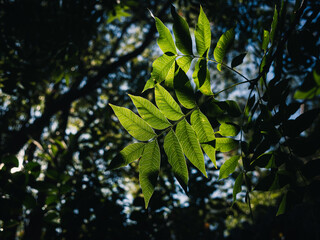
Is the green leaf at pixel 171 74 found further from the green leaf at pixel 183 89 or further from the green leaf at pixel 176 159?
the green leaf at pixel 176 159

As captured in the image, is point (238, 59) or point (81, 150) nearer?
point (238, 59)

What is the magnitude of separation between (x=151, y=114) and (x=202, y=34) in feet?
1.48

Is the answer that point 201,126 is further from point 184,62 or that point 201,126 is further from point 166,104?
point 184,62

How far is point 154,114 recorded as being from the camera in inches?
38.9

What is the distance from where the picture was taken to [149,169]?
92 centimetres

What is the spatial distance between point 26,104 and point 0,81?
3.14 m

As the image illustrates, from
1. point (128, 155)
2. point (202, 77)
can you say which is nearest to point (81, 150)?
point (128, 155)

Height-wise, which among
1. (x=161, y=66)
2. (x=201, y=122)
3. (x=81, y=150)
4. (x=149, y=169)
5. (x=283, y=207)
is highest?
(x=81, y=150)

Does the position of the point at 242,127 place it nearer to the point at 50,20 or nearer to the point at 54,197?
the point at 54,197

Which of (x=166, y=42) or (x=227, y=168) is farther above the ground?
(x=166, y=42)

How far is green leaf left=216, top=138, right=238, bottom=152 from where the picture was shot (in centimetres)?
106

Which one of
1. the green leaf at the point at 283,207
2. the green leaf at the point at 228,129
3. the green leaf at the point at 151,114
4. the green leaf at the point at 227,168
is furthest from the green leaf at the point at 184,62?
the green leaf at the point at 283,207

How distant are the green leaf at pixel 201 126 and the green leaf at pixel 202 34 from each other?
0.30 metres

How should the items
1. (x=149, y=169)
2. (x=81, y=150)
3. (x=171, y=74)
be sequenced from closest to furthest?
(x=149, y=169)
(x=171, y=74)
(x=81, y=150)
